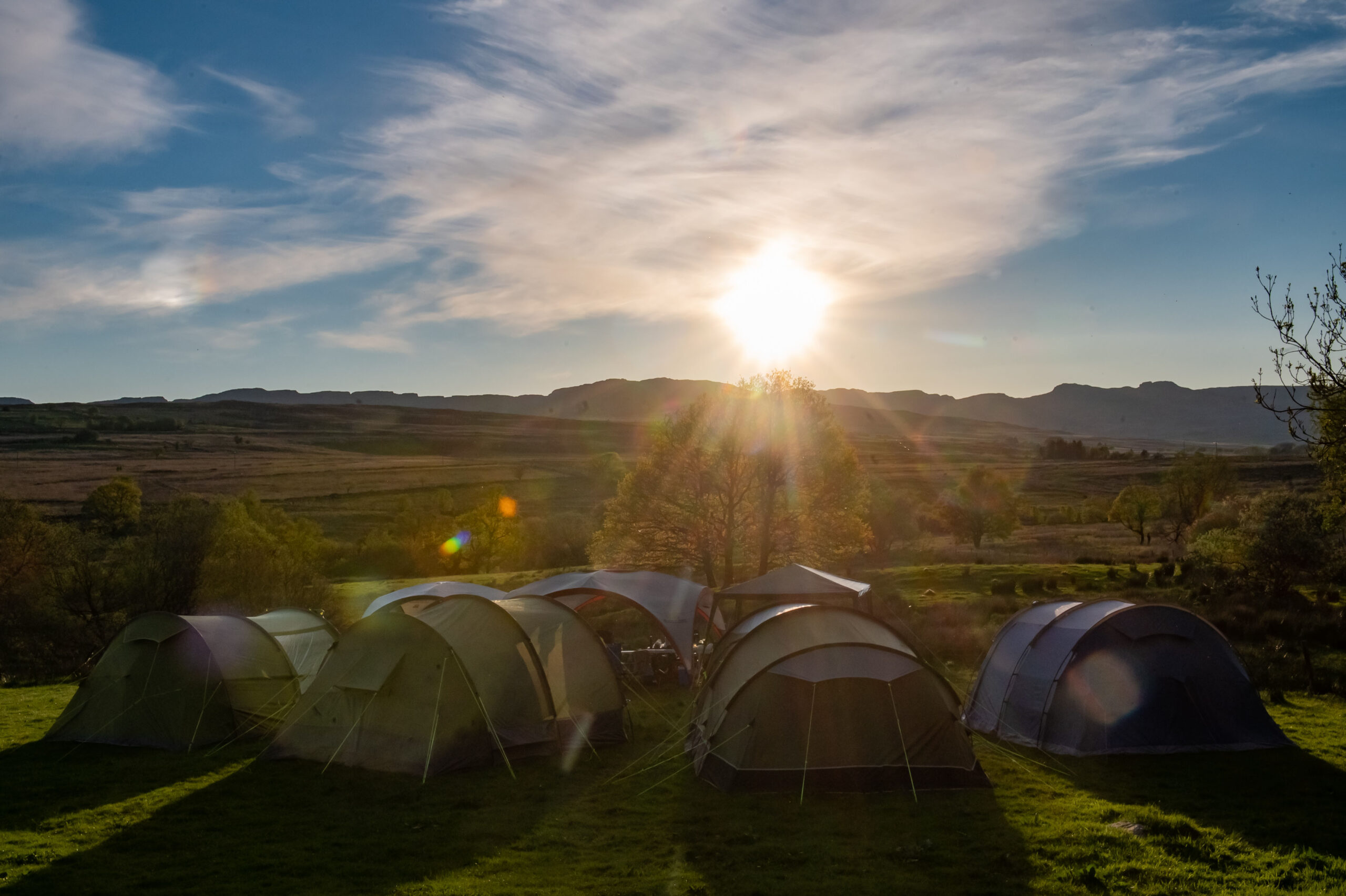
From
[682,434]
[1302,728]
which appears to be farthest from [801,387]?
[1302,728]

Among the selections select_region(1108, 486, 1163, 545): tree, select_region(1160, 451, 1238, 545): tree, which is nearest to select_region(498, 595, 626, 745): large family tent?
select_region(1160, 451, 1238, 545): tree

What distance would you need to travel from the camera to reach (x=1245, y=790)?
1258 centimetres

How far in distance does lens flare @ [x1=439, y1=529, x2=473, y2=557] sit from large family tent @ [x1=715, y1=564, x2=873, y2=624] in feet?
166

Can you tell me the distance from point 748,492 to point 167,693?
26.7 metres

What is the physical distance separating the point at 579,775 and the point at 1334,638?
2179 centimetres

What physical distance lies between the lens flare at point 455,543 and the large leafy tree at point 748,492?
32.8 meters

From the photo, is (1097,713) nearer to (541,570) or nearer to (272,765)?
(272,765)

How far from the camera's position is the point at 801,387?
41.0 metres

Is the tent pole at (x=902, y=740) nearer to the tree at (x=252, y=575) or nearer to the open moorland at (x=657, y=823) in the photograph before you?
the open moorland at (x=657, y=823)

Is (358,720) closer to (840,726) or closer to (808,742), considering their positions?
(808,742)

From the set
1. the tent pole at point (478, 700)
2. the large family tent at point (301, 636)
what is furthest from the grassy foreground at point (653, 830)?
the large family tent at point (301, 636)

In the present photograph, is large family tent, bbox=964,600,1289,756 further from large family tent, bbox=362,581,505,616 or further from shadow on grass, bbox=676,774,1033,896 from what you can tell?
large family tent, bbox=362,581,505,616

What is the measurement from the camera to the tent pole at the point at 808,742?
12.8 meters

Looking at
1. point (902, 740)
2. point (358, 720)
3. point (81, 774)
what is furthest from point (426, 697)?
point (902, 740)
